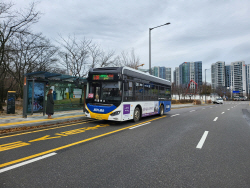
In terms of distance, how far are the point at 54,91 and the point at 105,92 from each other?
16.8 feet

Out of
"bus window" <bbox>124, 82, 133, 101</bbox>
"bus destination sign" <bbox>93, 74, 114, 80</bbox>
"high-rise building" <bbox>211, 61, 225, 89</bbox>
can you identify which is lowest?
"bus window" <bbox>124, 82, 133, 101</bbox>

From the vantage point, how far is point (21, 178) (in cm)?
309

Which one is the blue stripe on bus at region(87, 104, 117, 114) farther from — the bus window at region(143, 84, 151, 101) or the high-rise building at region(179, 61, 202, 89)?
the high-rise building at region(179, 61, 202, 89)

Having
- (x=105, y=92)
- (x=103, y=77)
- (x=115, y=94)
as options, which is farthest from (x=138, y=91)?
(x=103, y=77)

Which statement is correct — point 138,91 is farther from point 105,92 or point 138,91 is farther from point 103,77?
point 103,77

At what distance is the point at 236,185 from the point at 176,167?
1.10 m

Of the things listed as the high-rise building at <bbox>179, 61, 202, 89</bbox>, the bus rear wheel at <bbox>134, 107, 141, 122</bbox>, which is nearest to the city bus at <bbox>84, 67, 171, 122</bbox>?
the bus rear wheel at <bbox>134, 107, 141, 122</bbox>

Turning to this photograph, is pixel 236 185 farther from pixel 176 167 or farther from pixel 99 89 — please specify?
pixel 99 89

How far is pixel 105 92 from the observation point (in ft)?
29.9

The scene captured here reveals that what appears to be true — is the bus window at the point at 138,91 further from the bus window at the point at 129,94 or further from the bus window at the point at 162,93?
the bus window at the point at 162,93

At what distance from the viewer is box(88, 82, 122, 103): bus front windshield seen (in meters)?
8.80

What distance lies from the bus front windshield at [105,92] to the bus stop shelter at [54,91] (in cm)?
138

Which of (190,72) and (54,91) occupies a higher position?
(190,72)

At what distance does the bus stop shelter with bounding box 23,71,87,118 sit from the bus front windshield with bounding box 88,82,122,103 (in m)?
1.38
